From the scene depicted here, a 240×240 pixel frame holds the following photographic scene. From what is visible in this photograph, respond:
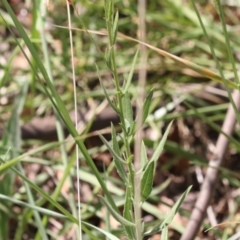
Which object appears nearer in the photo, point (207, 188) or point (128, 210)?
point (128, 210)

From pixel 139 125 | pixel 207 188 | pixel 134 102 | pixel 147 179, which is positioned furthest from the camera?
pixel 134 102

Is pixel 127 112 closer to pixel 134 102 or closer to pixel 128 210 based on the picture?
pixel 128 210

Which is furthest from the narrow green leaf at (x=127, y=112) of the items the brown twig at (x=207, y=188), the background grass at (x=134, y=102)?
the background grass at (x=134, y=102)

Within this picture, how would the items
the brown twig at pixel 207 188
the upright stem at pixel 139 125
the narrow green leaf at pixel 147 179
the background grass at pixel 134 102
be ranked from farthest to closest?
the background grass at pixel 134 102 < the brown twig at pixel 207 188 < the narrow green leaf at pixel 147 179 < the upright stem at pixel 139 125

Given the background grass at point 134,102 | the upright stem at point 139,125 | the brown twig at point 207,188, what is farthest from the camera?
the background grass at point 134,102

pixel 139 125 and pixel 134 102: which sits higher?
pixel 139 125

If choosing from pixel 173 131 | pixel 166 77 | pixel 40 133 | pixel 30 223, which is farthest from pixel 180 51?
pixel 30 223

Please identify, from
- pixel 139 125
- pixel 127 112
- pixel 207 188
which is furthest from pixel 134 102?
pixel 139 125

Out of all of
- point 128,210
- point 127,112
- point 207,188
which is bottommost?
Answer: point 207,188

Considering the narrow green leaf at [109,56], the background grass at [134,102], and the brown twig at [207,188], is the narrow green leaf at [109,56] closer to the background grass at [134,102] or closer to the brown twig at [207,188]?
the brown twig at [207,188]
